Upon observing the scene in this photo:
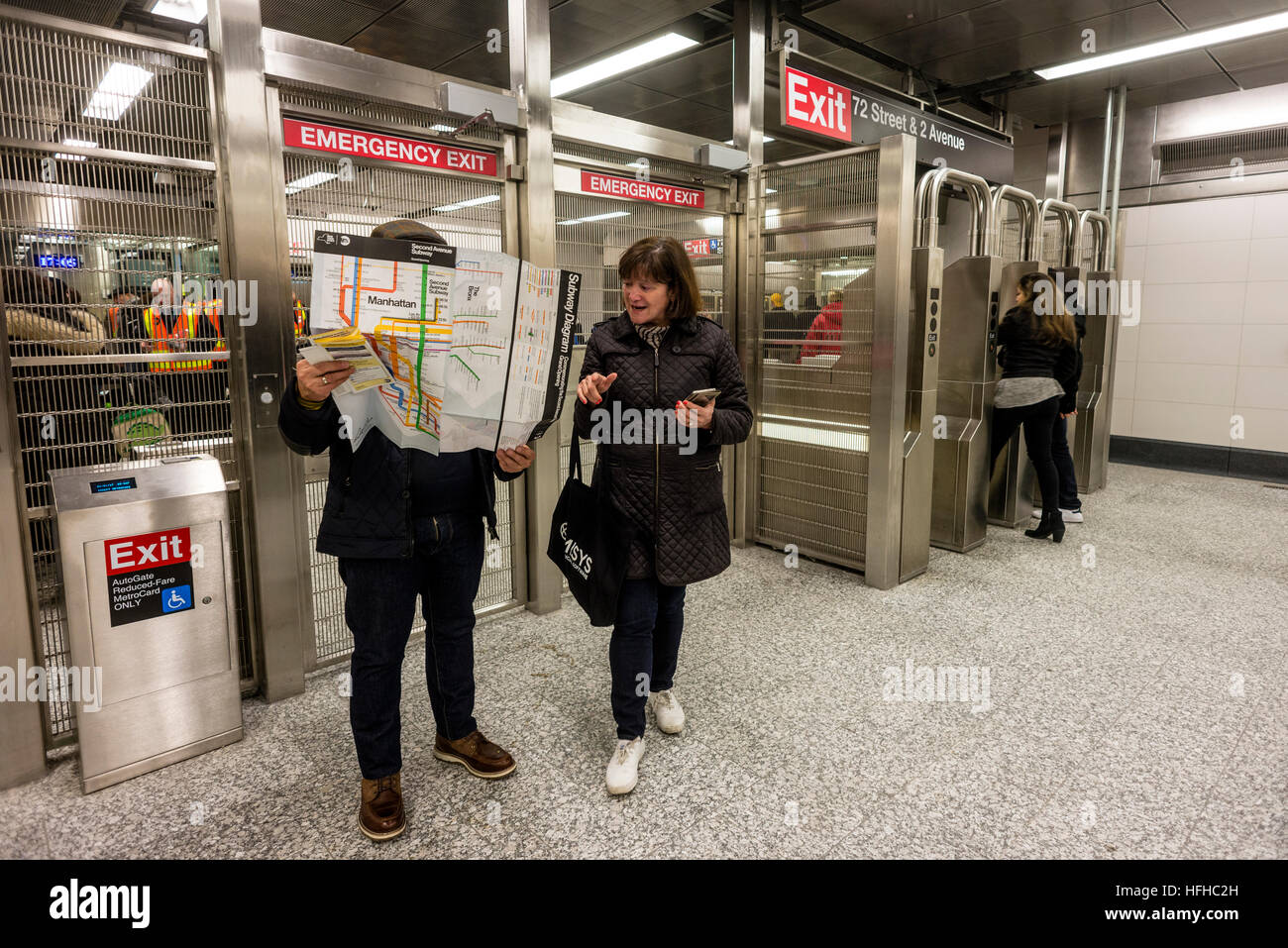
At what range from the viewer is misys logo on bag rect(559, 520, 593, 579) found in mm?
2258

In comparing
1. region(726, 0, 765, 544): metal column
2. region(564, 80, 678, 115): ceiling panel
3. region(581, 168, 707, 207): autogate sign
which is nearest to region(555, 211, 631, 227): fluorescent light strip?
region(581, 168, 707, 207): autogate sign

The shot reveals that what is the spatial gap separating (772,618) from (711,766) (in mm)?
1341

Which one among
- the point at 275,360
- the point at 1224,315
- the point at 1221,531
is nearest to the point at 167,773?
the point at 275,360

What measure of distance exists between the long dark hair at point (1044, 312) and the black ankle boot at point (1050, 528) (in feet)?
3.68

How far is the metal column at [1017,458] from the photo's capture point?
511 cm

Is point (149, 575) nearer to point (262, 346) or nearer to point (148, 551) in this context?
point (148, 551)

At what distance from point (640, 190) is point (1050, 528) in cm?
348

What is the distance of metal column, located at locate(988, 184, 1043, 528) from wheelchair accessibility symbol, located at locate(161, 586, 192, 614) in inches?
192

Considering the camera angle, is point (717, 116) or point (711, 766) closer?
point (711, 766)

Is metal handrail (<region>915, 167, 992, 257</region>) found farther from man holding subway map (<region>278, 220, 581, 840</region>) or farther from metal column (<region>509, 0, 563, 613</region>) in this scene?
man holding subway map (<region>278, 220, 581, 840</region>)

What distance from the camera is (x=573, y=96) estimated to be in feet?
23.2

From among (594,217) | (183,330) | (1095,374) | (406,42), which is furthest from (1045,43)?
(183,330)
